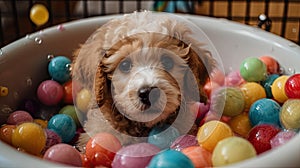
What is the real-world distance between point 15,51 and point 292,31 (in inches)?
54.5

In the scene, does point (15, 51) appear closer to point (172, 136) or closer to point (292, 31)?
point (172, 136)

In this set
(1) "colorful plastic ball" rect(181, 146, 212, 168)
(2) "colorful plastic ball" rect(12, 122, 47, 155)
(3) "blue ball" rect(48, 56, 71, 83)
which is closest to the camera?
(1) "colorful plastic ball" rect(181, 146, 212, 168)

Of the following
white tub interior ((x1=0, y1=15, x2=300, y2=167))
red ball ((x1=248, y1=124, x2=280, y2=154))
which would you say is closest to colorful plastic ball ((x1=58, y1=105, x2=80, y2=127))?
white tub interior ((x1=0, y1=15, x2=300, y2=167))

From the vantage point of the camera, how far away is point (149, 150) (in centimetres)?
105

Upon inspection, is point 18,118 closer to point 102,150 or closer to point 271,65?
point 102,150

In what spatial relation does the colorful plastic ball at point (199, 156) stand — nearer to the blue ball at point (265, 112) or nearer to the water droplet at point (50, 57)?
the blue ball at point (265, 112)

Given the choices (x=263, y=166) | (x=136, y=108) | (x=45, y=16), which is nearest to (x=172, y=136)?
(x=136, y=108)

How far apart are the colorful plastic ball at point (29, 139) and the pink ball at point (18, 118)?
7.3 inches

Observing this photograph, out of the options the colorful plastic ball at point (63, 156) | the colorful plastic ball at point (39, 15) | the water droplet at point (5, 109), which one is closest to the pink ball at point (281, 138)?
the colorful plastic ball at point (63, 156)

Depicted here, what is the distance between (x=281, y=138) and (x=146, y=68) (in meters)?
0.38

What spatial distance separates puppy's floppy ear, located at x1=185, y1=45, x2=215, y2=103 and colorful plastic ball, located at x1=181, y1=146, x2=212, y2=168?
0.94 ft

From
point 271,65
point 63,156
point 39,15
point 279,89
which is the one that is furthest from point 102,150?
point 39,15

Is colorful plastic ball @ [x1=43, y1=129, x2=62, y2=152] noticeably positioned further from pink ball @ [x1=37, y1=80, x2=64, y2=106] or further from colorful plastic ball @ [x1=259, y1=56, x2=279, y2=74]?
colorful plastic ball @ [x1=259, y1=56, x2=279, y2=74]

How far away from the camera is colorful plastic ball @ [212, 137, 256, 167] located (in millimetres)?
922
